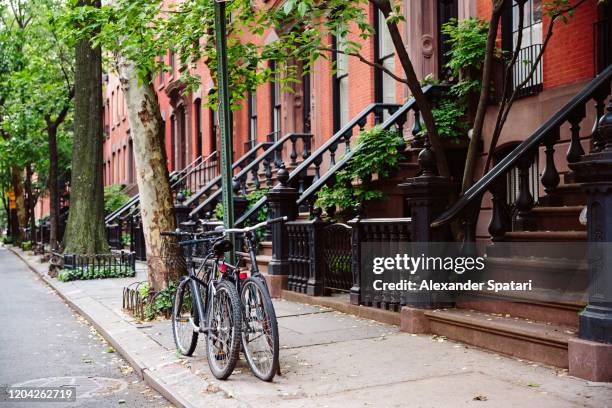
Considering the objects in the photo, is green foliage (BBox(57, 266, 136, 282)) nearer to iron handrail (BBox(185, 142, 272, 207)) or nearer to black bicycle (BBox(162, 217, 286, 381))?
iron handrail (BBox(185, 142, 272, 207))

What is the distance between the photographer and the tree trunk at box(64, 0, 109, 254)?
18.3 metres

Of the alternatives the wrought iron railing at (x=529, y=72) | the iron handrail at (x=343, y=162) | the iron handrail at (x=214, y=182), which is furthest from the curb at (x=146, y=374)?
the iron handrail at (x=214, y=182)

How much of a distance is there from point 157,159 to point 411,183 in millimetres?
3965

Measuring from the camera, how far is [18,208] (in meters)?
43.9

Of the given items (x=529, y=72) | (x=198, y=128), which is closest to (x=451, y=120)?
(x=529, y=72)

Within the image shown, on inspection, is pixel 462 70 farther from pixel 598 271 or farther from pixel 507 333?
pixel 598 271

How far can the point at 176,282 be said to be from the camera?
9719 mm

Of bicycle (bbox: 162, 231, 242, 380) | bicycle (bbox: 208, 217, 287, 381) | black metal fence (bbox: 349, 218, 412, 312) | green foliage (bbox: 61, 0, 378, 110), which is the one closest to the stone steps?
black metal fence (bbox: 349, 218, 412, 312)

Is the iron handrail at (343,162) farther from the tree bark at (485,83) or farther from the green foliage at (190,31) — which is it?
the tree bark at (485,83)

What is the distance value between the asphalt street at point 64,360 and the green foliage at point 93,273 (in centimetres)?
351

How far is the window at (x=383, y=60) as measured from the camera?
15.0 m

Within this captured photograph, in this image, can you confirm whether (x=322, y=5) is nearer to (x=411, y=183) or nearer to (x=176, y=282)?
(x=411, y=183)

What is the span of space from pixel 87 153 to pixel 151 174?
944 centimetres

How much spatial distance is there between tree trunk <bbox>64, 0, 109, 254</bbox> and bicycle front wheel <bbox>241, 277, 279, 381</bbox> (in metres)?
13.1
